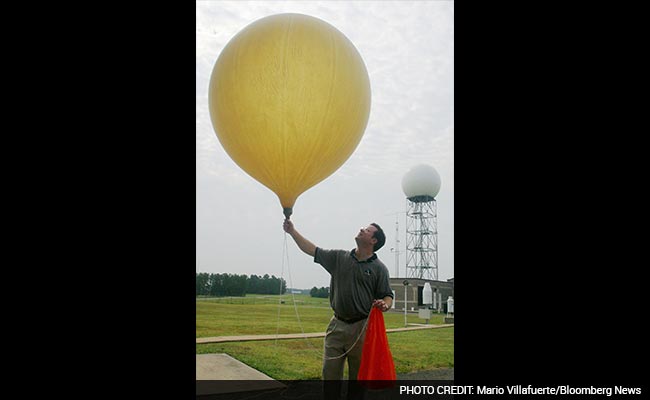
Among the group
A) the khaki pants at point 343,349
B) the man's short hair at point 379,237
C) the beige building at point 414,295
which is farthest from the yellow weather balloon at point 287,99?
the beige building at point 414,295

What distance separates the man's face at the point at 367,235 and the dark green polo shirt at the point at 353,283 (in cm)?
10

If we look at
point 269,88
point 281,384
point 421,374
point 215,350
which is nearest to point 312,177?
point 269,88

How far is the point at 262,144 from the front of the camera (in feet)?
9.93

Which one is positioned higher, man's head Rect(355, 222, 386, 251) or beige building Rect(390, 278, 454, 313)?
man's head Rect(355, 222, 386, 251)

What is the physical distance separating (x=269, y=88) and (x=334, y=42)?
60 centimetres

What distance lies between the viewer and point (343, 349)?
9.91ft

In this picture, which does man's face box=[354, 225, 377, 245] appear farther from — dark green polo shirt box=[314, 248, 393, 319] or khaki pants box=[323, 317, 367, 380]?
khaki pants box=[323, 317, 367, 380]

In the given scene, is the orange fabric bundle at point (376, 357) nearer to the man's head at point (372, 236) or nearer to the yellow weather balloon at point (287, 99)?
the man's head at point (372, 236)

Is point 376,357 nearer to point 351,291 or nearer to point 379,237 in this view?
point 351,291

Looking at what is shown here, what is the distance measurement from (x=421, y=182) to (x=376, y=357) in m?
13.8

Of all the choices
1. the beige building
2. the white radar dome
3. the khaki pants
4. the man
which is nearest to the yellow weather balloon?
the man

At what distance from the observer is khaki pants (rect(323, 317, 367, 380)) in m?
3.00

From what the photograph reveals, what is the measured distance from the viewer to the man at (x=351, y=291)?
119 inches
